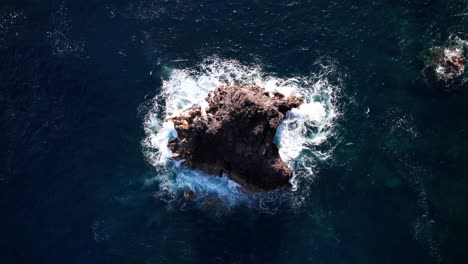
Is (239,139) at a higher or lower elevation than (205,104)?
lower

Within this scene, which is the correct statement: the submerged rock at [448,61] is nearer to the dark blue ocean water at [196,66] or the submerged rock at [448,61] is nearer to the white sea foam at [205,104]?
the dark blue ocean water at [196,66]

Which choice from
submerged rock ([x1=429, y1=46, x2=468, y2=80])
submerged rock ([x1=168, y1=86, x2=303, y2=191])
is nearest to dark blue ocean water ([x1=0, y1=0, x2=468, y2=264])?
submerged rock ([x1=429, y1=46, x2=468, y2=80])

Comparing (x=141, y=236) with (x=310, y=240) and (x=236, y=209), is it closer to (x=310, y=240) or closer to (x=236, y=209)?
(x=236, y=209)

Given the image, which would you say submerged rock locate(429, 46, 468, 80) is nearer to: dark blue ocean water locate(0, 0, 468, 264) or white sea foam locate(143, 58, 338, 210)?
dark blue ocean water locate(0, 0, 468, 264)

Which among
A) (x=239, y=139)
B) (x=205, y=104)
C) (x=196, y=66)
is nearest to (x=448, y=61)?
(x=239, y=139)

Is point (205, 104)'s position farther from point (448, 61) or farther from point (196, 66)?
point (448, 61)

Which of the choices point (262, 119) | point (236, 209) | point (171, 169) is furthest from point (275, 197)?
point (171, 169)

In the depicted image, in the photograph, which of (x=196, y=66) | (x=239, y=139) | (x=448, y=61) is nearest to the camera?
(x=239, y=139)
